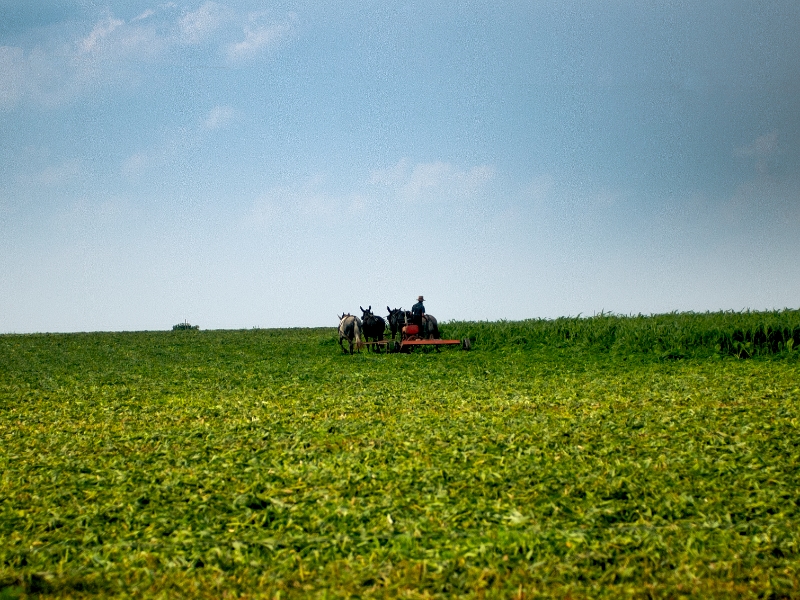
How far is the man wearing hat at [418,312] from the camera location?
88.8 feet

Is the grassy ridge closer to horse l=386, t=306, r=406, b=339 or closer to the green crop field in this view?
horse l=386, t=306, r=406, b=339

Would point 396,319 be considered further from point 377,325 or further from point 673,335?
point 673,335

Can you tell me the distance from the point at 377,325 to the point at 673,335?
11452 millimetres

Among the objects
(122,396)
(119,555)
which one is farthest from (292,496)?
(122,396)

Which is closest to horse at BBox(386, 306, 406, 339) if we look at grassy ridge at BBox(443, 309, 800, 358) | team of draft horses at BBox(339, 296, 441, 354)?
team of draft horses at BBox(339, 296, 441, 354)

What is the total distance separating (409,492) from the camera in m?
7.44

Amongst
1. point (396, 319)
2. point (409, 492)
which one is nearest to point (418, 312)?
point (396, 319)

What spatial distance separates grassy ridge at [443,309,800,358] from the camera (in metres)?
24.3

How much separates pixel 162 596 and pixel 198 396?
1085 centimetres

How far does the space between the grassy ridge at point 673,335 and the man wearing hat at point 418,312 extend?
148 inches

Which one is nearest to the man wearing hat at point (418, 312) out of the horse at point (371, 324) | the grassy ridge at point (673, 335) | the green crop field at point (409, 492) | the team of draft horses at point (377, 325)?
the team of draft horses at point (377, 325)

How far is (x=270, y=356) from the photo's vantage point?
29062 mm

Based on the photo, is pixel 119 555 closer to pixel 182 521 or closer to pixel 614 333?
pixel 182 521

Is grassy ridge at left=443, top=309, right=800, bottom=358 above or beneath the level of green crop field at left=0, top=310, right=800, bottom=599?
above
